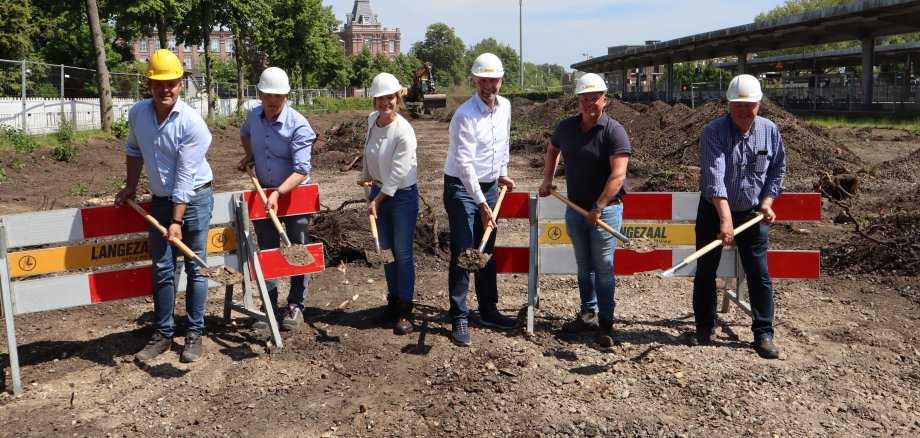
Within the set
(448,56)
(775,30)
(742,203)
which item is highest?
(448,56)

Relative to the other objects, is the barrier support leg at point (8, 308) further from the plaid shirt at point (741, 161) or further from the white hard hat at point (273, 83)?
Result: the plaid shirt at point (741, 161)

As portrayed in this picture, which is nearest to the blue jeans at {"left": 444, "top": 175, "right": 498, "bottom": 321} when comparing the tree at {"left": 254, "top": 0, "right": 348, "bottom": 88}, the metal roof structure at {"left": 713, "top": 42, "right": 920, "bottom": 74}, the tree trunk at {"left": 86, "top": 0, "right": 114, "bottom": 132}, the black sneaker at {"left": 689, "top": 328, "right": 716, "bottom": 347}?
the black sneaker at {"left": 689, "top": 328, "right": 716, "bottom": 347}

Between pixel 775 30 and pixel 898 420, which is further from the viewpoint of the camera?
pixel 775 30

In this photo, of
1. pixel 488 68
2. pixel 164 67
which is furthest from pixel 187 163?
pixel 488 68

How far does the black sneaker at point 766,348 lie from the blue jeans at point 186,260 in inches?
156

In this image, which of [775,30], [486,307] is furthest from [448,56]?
[486,307]

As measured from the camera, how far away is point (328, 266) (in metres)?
8.04

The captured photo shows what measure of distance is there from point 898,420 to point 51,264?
5.42 m

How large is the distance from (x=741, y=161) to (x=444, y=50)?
398 feet

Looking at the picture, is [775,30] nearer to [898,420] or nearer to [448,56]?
[898,420]

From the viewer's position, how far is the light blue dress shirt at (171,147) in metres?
4.86

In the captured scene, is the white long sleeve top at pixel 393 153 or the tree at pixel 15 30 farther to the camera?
the tree at pixel 15 30

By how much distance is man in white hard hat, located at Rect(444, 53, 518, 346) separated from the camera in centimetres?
523

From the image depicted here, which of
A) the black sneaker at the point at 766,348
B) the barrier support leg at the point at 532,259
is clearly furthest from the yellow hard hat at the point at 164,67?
the black sneaker at the point at 766,348
